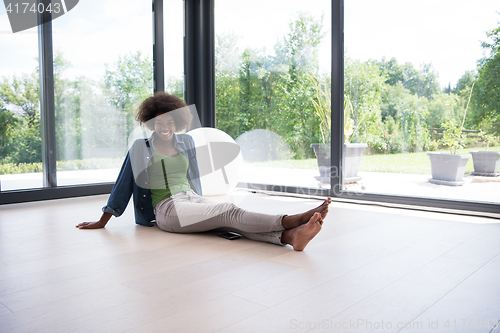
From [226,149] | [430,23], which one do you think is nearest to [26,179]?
[226,149]

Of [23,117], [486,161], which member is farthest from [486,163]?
[23,117]

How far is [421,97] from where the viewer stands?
10.8ft

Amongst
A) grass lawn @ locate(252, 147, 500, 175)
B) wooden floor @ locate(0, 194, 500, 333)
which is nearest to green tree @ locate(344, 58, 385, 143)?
grass lawn @ locate(252, 147, 500, 175)

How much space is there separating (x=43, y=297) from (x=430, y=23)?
333 centimetres

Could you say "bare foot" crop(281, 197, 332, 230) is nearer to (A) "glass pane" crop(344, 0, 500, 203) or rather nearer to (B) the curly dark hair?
(B) the curly dark hair

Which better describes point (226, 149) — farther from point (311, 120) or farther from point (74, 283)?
point (74, 283)

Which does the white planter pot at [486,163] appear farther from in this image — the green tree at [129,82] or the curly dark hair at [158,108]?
the green tree at [129,82]

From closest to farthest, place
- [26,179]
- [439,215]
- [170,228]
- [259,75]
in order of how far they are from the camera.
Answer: [170,228] → [439,215] → [26,179] → [259,75]

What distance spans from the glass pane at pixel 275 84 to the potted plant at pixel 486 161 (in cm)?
132

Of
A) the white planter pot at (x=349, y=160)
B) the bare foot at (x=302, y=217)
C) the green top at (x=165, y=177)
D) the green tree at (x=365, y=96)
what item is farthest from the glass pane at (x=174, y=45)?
the bare foot at (x=302, y=217)

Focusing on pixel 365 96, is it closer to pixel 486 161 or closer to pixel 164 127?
pixel 486 161

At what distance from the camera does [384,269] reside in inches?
68.1

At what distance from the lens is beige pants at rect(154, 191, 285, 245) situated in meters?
2.04

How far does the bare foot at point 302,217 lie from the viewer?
1.87 meters
